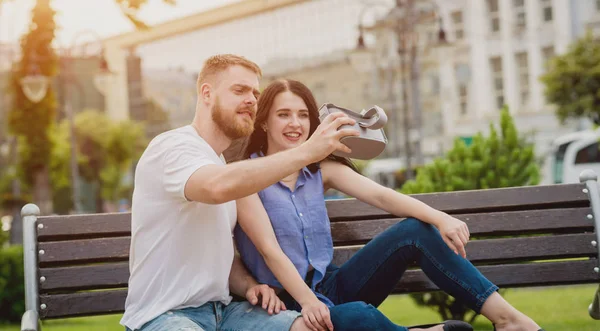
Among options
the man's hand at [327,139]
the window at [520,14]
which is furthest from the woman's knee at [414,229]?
the window at [520,14]

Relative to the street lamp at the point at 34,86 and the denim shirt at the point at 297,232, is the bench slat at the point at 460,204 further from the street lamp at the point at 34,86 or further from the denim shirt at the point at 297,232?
the street lamp at the point at 34,86

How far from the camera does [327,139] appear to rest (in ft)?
11.4

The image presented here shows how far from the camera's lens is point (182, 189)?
357 cm

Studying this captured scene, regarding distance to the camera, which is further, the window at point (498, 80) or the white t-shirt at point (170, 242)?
the window at point (498, 80)

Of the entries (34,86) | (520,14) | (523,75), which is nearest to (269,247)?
(34,86)

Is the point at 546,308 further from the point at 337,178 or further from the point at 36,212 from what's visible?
the point at 36,212

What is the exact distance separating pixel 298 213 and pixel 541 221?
113 centimetres

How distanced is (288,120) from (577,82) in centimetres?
3208

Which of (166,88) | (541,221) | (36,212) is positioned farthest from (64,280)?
(166,88)

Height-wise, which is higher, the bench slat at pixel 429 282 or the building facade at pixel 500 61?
the building facade at pixel 500 61

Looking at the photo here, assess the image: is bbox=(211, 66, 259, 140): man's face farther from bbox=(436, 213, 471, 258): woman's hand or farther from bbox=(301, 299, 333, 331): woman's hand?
bbox=(436, 213, 471, 258): woman's hand

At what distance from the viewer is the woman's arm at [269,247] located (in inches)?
158

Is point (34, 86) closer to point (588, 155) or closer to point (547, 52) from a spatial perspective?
point (588, 155)

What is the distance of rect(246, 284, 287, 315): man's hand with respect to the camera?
3.97 m
